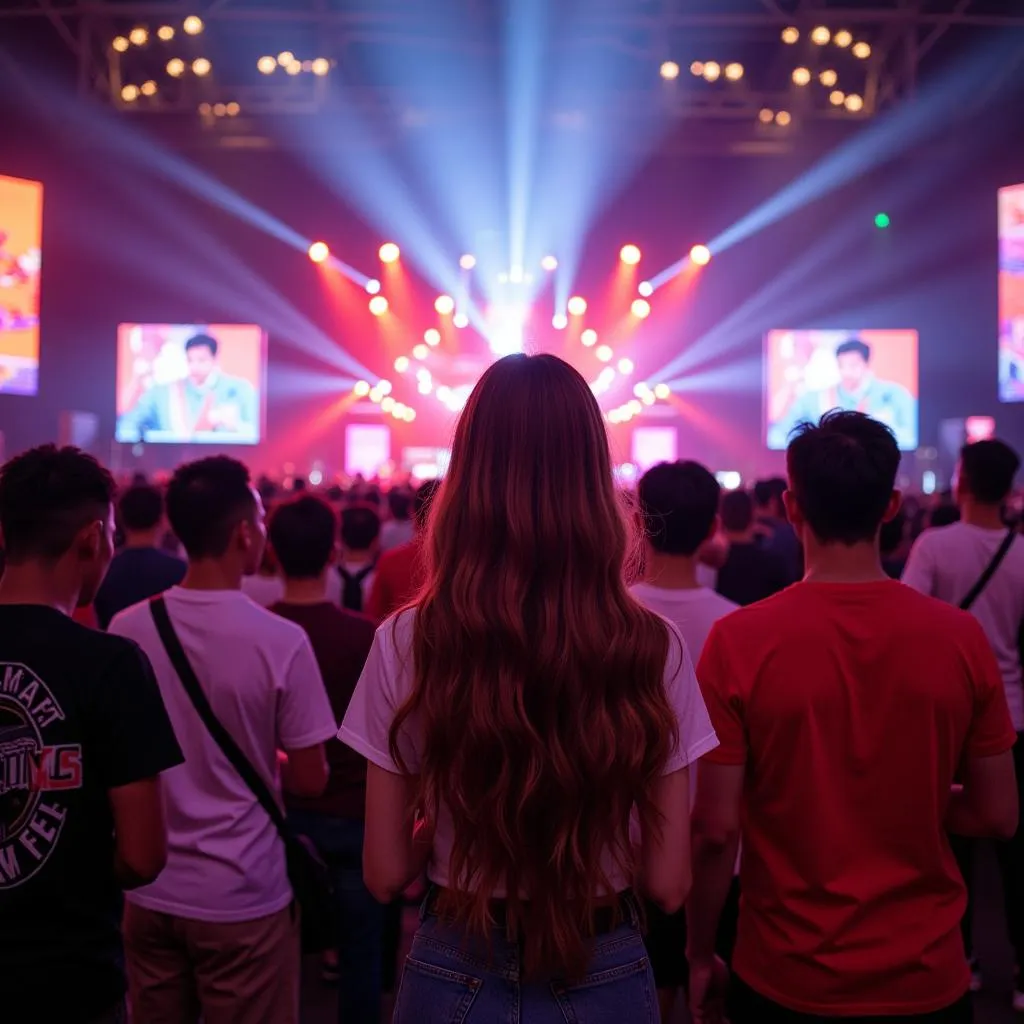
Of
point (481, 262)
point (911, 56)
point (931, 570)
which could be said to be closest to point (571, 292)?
point (481, 262)

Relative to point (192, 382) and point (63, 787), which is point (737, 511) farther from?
point (192, 382)

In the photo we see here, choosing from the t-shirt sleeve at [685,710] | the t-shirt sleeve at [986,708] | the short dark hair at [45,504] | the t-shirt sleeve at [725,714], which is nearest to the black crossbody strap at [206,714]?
the short dark hair at [45,504]

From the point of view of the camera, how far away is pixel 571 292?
17094 millimetres

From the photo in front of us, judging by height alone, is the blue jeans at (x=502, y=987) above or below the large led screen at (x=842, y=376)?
below

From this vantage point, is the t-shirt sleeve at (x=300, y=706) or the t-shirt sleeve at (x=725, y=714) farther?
the t-shirt sleeve at (x=300, y=706)

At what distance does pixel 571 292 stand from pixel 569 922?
640 inches

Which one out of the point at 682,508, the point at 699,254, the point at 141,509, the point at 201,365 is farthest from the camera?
the point at 699,254

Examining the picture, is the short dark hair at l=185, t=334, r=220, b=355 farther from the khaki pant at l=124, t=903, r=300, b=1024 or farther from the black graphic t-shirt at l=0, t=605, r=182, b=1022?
the black graphic t-shirt at l=0, t=605, r=182, b=1022

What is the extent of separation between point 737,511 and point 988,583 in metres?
1.33

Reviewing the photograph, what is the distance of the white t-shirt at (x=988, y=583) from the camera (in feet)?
11.0

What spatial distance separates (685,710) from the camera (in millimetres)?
1462

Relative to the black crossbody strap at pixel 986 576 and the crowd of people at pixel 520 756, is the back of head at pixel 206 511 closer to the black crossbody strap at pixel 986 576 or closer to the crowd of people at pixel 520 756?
the crowd of people at pixel 520 756

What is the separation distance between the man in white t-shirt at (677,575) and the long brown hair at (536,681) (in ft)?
4.15

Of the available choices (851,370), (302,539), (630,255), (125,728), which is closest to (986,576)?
(302,539)
